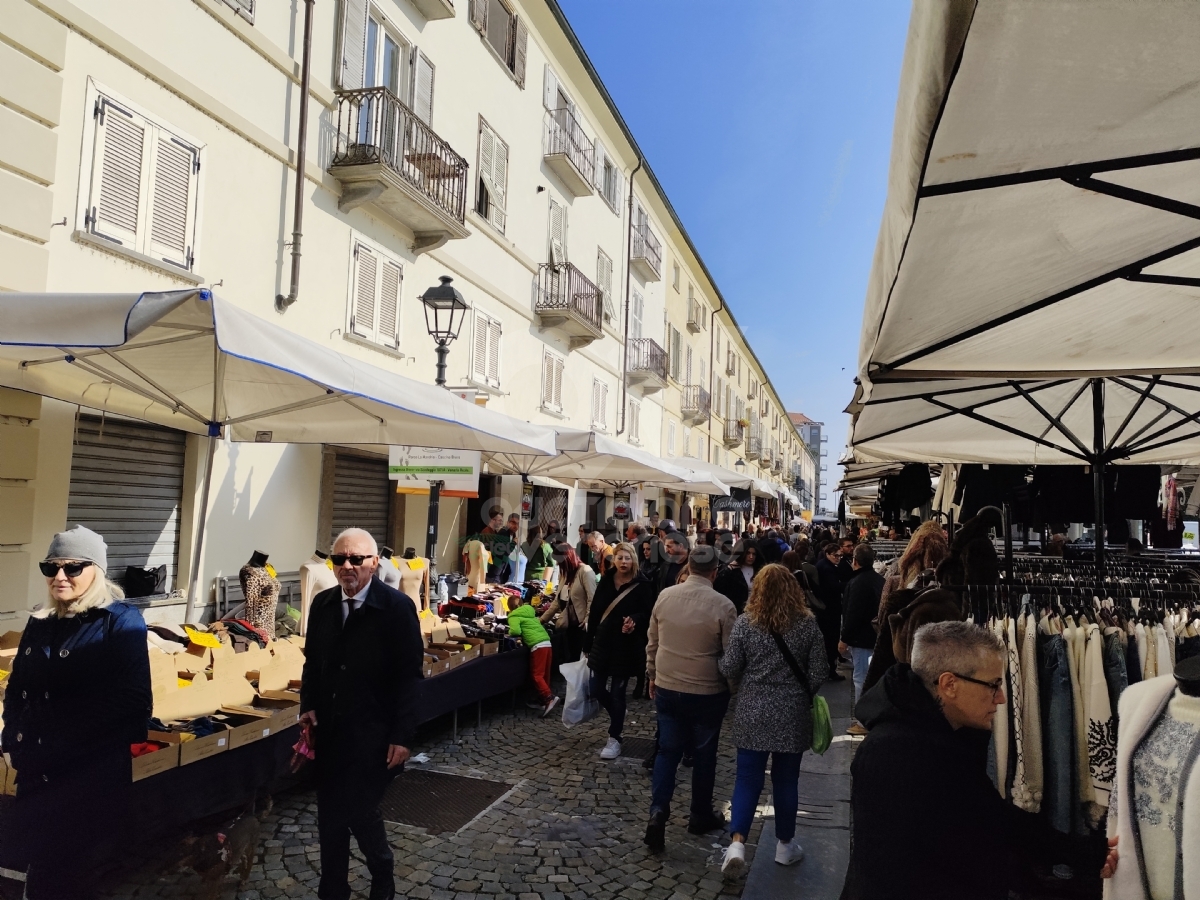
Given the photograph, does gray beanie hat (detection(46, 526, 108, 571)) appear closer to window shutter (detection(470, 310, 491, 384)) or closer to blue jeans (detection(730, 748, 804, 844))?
blue jeans (detection(730, 748, 804, 844))

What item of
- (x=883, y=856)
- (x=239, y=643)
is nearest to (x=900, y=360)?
(x=883, y=856)

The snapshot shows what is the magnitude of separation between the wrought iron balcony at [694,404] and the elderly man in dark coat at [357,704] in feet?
87.1

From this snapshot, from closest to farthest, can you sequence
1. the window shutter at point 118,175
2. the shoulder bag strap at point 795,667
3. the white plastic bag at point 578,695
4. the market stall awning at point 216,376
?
the market stall awning at point 216,376, the shoulder bag strap at point 795,667, the white plastic bag at point 578,695, the window shutter at point 118,175

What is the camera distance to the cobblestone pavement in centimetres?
425

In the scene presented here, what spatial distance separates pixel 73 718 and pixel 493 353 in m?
12.1

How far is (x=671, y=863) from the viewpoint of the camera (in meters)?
4.68

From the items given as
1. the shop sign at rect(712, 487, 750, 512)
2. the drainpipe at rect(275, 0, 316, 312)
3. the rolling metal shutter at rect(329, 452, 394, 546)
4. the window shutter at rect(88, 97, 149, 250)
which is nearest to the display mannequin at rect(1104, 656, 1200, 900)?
the window shutter at rect(88, 97, 149, 250)

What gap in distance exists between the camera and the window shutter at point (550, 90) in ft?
55.7

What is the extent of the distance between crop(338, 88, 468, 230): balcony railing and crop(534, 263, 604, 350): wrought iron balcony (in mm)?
4953

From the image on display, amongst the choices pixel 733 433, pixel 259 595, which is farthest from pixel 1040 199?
pixel 733 433

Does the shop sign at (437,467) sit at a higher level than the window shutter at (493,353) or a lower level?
lower

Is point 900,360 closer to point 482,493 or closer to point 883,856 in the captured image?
point 883,856

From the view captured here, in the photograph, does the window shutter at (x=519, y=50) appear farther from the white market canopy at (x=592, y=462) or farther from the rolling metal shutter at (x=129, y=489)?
the rolling metal shutter at (x=129, y=489)

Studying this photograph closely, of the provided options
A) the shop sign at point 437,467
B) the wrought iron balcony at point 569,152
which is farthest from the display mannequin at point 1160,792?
the wrought iron balcony at point 569,152
